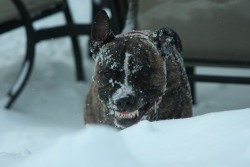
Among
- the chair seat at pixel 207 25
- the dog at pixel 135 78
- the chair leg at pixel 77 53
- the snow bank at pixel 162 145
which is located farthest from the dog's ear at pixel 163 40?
the chair leg at pixel 77 53

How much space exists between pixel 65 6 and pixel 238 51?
6.02 ft

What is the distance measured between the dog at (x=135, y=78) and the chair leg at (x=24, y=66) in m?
1.61

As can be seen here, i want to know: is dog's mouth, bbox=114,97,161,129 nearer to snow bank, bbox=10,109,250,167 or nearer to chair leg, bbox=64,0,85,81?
snow bank, bbox=10,109,250,167

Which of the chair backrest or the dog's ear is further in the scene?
the chair backrest

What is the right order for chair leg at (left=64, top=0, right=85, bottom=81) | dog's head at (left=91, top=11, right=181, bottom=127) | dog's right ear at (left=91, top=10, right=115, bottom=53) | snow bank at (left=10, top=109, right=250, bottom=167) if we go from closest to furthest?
snow bank at (left=10, top=109, right=250, bottom=167) → dog's head at (left=91, top=11, right=181, bottom=127) → dog's right ear at (left=91, top=10, right=115, bottom=53) → chair leg at (left=64, top=0, right=85, bottom=81)

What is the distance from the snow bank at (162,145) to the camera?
1.65m

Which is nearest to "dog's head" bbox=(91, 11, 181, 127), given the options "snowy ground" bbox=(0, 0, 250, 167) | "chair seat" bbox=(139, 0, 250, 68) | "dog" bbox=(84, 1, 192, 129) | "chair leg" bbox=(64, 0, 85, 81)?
"dog" bbox=(84, 1, 192, 129)

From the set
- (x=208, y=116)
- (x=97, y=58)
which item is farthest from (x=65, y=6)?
A: (x=208, y=116)

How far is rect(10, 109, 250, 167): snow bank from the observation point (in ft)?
5.41

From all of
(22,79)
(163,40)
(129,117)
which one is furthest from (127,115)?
(22,79)

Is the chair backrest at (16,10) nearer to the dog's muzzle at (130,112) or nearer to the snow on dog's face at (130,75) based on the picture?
the snow on dog's face at (130,75)

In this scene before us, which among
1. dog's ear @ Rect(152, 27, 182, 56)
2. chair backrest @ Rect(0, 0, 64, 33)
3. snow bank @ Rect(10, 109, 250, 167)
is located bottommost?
chair backrest @ Rect(0, 0, 64, 33)

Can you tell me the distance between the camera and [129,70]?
322 cm

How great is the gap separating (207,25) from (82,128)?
3.94 ft
